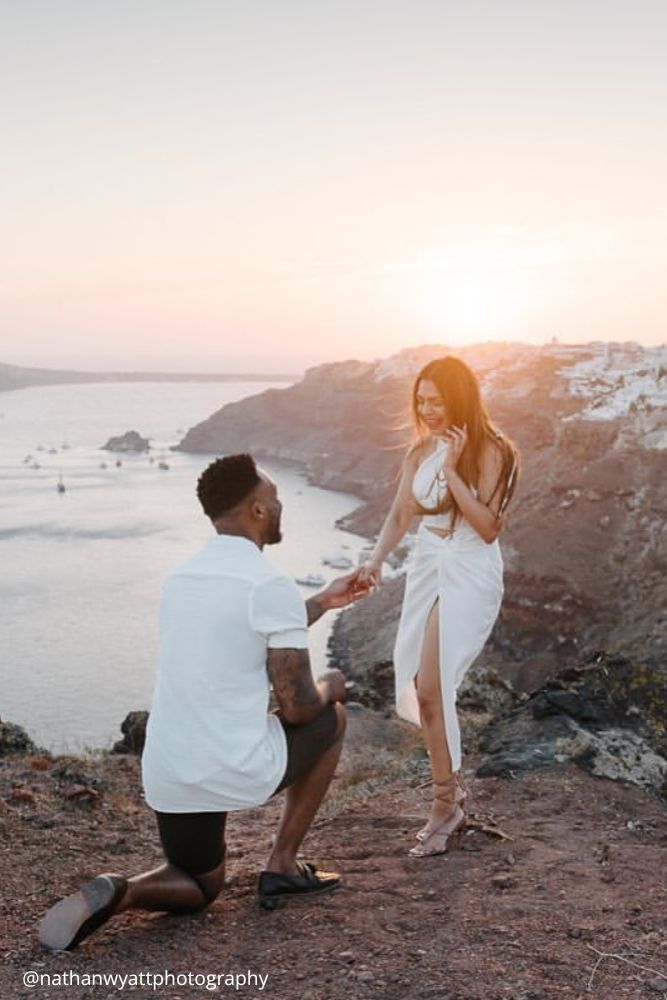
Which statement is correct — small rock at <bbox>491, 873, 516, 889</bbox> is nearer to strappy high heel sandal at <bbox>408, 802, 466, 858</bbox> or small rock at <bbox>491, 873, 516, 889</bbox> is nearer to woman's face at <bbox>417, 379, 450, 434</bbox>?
strappy high heel sandal at <bbox>408, 802, 466, 858</bbox>

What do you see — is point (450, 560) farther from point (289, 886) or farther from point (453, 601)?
point (289, 886)

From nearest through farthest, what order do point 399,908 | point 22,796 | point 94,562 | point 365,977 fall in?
point 365,977, point 399,908, point 22,796, point 94,562

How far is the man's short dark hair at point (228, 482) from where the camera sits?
3812 mm

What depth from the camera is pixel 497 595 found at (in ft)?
16.5

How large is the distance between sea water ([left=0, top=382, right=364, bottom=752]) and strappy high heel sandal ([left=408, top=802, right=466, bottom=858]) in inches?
318

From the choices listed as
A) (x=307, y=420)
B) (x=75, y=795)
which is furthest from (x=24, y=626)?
(x=307, y=420)

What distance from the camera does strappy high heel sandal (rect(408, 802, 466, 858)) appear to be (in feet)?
16.1

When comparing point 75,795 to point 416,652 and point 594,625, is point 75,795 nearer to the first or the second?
point 416,652

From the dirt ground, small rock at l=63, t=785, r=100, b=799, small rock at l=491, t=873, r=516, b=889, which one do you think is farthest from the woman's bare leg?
small rock at l=63, t=785, r=100, b=799

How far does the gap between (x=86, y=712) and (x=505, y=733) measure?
2318cm

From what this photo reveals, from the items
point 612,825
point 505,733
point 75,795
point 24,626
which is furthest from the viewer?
point 24,626

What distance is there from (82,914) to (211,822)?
1.88 feet

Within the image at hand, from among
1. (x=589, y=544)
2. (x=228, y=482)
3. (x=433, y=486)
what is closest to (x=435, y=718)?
(x=433, y=486)

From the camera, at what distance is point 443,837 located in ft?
16.3
